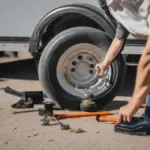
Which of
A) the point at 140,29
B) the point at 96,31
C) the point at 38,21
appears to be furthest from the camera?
the point at 38,21

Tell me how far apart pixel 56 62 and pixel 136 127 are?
4.73 feet

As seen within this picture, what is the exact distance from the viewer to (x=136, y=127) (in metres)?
4.68

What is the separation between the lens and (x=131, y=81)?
24.5 ft

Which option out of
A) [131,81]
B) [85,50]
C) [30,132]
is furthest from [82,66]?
[131,81]

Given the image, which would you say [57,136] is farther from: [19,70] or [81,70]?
[19,70]

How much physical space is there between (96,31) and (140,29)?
1.34 meters

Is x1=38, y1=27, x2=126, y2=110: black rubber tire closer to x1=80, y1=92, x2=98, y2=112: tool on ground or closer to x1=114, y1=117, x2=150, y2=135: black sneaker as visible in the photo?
x1=80, y1=92, x2=98, y2=112: tool on ground

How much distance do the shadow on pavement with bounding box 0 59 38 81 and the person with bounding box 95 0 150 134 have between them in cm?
339

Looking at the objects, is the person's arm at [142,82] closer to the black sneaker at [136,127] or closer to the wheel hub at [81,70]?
the black sneaker at [136,127]

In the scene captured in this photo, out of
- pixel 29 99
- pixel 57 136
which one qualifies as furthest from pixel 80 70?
pixel 57 136

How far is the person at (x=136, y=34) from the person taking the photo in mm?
4211

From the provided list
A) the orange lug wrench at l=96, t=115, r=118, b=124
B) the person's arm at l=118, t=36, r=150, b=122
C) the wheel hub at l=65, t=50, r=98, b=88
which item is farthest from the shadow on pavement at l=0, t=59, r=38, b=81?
the person's arm at l=118, t=36, r=150, b=122

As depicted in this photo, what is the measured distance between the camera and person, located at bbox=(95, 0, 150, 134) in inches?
166

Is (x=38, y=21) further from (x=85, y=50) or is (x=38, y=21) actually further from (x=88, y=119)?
(x=88, y=119)
